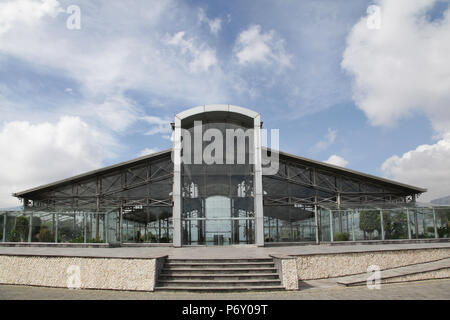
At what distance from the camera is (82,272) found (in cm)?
1183

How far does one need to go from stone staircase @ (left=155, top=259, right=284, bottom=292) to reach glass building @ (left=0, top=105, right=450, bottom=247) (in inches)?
321

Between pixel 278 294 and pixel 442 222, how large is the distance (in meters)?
16.5

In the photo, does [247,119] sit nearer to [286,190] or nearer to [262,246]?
[286,190]

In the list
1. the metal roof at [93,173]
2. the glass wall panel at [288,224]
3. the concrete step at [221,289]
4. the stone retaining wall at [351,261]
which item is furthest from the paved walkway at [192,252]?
the metal roof at [93,173]

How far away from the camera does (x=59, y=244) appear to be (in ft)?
68.1

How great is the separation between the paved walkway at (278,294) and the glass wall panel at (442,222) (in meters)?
11.9

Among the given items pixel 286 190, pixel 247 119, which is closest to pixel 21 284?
pixel 247 119

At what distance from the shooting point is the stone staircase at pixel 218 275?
37.2 ft

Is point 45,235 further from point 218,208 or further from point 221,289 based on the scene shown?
point 221,289

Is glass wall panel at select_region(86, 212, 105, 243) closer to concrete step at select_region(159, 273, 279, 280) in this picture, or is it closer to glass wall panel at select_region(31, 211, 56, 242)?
glass wall panel at select_region(31, 211, 56, 242)

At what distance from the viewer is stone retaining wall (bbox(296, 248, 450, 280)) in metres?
13.0

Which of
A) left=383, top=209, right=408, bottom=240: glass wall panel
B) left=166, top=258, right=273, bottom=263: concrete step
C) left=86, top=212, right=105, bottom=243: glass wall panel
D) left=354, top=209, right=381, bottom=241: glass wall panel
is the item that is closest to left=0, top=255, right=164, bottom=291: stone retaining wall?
left=166, top=258, right=273, bottom=263: concrete step
